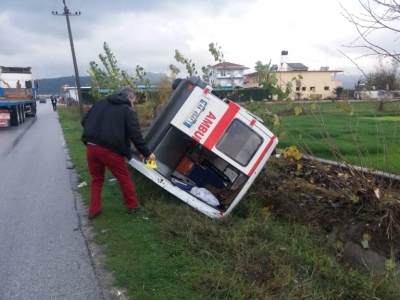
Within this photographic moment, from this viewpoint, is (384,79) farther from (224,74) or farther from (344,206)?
(224,74)

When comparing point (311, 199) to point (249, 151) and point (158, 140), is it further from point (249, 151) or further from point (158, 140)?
point (158, 140)

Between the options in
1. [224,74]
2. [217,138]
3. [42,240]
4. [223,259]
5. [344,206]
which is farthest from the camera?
[224,74]

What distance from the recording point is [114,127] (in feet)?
19.1

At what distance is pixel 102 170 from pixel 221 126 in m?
1.78

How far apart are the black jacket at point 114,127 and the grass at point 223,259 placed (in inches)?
39.7

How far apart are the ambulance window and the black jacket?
1078 millimetres

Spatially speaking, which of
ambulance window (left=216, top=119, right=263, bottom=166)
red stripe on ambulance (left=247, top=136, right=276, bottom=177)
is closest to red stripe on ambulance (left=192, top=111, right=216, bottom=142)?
ambulance window (left=216, top=119, right=263, bottom=166)

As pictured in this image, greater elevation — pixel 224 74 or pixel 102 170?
pixel 224 74

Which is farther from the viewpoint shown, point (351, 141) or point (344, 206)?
point (351, 141)

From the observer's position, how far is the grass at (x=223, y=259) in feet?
12.8

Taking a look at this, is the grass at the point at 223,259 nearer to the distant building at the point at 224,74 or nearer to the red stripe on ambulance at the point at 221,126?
the red stripe on ambulance at the point at 221,126

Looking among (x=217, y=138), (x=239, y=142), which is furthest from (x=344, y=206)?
(x=217, y=138)

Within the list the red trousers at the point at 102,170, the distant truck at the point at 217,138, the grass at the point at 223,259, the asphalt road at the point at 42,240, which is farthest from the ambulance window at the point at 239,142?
the asphalt road at the point at 42,240

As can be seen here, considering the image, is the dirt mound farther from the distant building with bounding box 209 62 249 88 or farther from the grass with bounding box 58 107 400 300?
the distant building with bounding box 209 62 249 88
